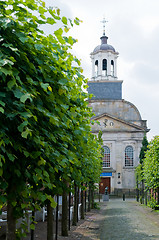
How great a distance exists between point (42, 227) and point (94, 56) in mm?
58012

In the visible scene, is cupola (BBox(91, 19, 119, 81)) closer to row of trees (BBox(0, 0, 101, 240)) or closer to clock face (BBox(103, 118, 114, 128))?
clock face (BBox(103, 118, 114, 128))

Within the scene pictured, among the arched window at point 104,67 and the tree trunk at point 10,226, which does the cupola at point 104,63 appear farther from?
the tree trunk at point 10,226

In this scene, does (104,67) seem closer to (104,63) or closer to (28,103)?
(104,63)

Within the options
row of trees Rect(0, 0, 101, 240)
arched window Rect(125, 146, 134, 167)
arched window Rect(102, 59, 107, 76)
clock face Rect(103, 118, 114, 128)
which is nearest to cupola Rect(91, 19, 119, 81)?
arched window Rect(102, 59, 107, 76)

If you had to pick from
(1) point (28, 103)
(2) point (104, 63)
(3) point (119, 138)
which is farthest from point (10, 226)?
(2) point (104, 63)

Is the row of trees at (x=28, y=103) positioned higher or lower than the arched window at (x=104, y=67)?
lower

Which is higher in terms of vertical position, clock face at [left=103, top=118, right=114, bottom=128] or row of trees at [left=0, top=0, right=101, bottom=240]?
clock face at [left=103, top=118, right=114, bottom=128]

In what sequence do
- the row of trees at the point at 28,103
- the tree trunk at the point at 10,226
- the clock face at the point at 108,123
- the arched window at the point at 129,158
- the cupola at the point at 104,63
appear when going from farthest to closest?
the cupola at the point at 104,63 < the clock face at the point at 108,123 < the arched window at the point at 129,158 < the tree trunk at the point at 10,226 < the row of trees at the point at 28,103

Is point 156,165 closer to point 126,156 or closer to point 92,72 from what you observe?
point 126,156

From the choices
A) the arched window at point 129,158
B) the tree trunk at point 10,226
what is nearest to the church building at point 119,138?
the arched window at point 129,158

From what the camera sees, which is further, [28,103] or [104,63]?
[104,63]

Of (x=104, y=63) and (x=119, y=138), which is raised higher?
(x=104, y=63)

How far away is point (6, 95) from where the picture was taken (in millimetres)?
3938

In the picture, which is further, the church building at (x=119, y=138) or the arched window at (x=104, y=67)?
the arched window at (x=104, y=67)
